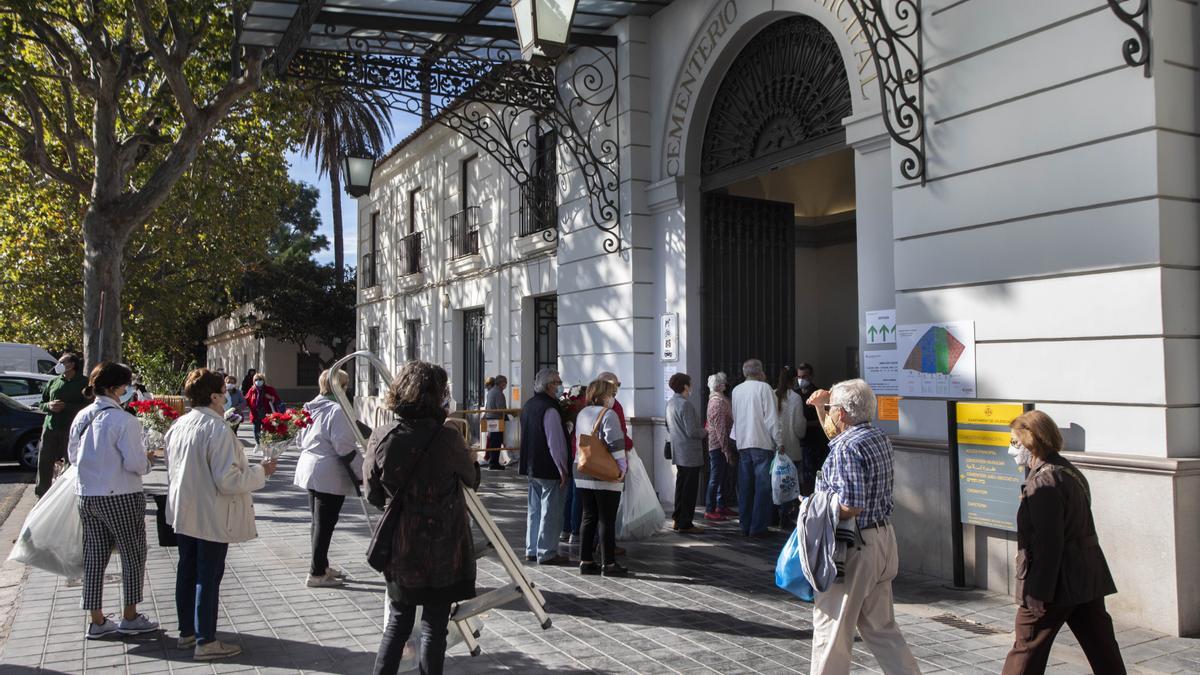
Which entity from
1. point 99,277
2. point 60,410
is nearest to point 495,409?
point 99,277

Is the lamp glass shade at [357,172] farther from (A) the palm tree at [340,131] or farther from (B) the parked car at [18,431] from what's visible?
(A) the palm tree at [340,131]

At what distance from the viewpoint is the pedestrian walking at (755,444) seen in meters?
8.98

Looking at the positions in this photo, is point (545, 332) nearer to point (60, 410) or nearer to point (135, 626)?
point (60, 410)

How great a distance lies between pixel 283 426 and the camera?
735 centimetres

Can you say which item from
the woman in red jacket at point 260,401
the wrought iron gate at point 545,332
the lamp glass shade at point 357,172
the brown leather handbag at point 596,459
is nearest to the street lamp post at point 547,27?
the brown leather handbag at point 596,459

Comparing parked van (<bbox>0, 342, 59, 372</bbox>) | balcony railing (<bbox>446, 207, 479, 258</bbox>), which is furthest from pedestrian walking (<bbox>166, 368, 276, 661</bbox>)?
parked van (<bbox>0, 342, 59, 372</bbox>)

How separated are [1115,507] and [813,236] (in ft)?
31.3

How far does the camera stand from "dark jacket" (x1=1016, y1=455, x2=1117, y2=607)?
394cm

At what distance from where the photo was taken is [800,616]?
623cm

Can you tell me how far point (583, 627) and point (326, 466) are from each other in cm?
235

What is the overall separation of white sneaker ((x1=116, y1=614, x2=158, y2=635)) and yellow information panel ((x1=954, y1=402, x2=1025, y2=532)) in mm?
5500

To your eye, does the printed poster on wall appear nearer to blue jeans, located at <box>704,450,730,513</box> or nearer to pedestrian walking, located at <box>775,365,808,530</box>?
pedestrian walking, located at <box>775,365,808,530</box>

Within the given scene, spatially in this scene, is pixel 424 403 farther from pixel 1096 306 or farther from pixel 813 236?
pixel 813 236

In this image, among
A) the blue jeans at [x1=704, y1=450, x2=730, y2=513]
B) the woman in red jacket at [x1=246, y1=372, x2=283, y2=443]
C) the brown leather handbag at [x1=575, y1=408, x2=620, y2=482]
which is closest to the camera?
the brown leather handbag at [x1=575, y1=408, x2=620, y2=482]
